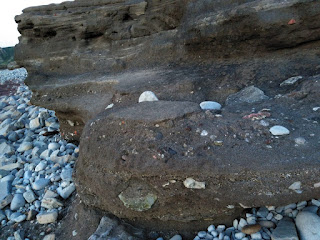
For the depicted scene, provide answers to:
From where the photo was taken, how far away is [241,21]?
2717mm

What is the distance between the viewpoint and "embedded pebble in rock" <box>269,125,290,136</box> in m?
1.68

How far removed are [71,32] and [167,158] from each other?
3186 mm

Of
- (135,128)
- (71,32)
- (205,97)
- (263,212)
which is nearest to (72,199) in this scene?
(135,128)

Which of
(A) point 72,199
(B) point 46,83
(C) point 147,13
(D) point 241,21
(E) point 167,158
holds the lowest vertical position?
(A) point 72,199

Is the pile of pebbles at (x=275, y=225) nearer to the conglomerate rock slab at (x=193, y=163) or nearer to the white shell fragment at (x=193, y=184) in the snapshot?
the conglomerate rock slab at (x=193, y=163)

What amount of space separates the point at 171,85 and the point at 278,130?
4.24ft

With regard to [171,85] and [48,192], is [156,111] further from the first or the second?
[48,192]

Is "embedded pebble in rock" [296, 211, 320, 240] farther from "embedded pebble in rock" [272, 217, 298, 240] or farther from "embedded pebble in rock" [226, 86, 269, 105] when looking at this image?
"embedded pebble in rock" [226, 86, 269, 105]

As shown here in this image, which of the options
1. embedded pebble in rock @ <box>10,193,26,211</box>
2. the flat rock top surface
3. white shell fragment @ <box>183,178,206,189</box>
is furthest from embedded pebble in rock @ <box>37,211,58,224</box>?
white shell fragment @ <box>183,178,206,189</box>

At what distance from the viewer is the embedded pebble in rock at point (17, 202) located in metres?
2.92

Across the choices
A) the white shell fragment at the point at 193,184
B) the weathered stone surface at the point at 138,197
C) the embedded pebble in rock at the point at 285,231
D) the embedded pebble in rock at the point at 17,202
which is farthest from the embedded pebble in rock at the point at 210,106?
the embedded pebble in rock at the point at 17,202

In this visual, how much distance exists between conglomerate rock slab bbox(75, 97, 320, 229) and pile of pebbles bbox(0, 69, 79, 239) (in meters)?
0.84

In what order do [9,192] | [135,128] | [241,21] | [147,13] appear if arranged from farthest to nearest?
[147,13] < [9,192] < [241,21] < [135,128]

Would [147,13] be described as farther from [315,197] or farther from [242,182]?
[315,197]
